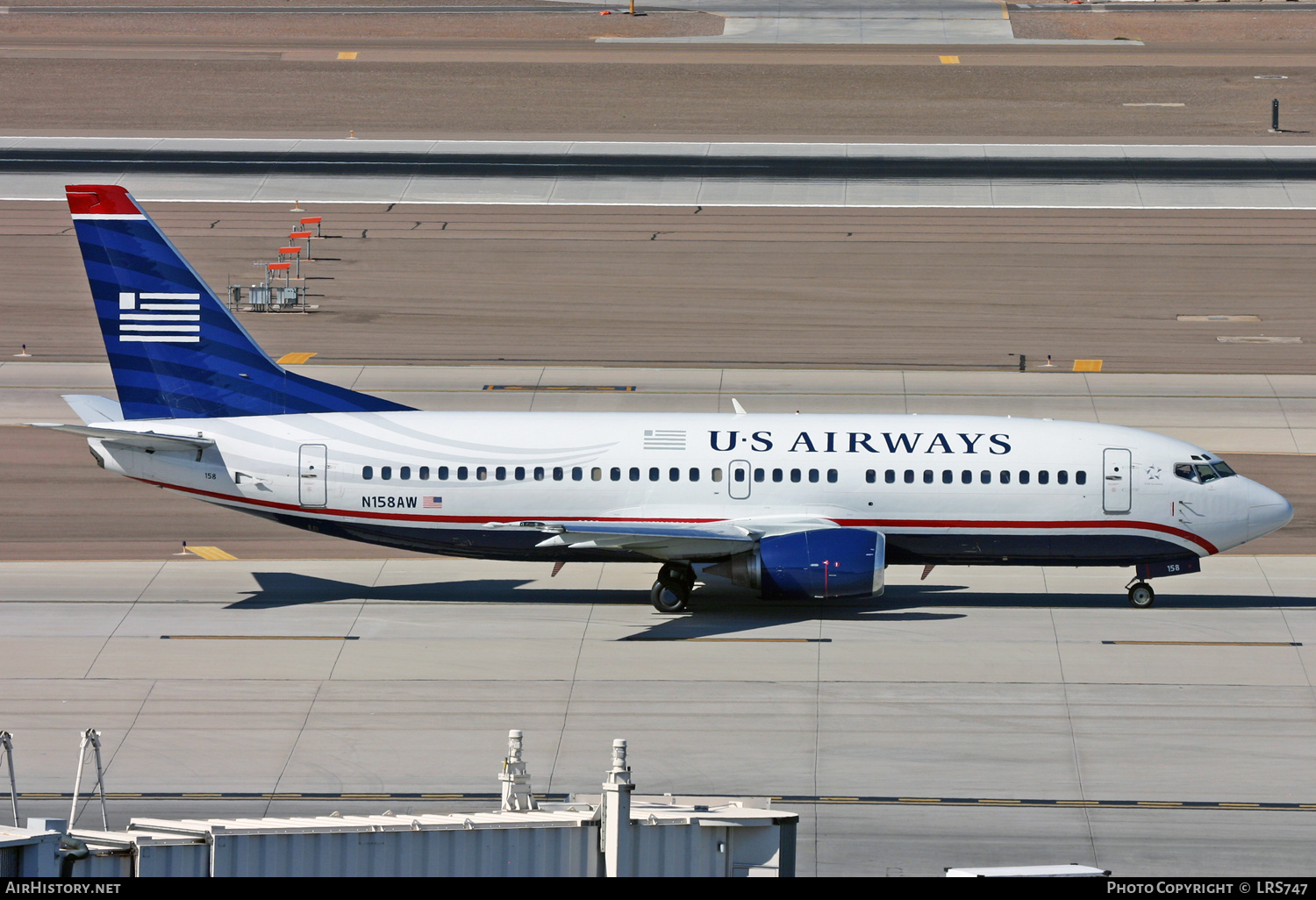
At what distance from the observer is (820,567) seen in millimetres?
33500

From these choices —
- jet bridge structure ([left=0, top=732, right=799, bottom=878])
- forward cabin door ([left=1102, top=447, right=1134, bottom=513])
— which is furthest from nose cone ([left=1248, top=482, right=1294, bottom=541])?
jet bridge structure ([left=0, top=732, right=799, bottom=878])

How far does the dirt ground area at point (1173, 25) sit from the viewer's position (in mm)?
108562

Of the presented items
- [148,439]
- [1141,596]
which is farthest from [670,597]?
[148,439]

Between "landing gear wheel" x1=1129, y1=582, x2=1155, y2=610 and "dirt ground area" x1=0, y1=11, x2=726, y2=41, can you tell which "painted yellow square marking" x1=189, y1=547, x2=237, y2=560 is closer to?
"landing gear wheel" x1=1129, y1=582, x2=1155, y2=610

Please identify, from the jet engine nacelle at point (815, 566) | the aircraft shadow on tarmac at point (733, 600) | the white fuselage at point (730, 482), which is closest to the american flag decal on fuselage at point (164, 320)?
the white fuselage at point (730, 482)

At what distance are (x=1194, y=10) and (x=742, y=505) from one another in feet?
304

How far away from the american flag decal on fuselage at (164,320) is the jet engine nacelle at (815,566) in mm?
12857

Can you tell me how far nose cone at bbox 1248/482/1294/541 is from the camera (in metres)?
35.2

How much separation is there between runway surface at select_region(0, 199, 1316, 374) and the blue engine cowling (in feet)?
70.2

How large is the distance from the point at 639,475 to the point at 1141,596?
1119 centimetres

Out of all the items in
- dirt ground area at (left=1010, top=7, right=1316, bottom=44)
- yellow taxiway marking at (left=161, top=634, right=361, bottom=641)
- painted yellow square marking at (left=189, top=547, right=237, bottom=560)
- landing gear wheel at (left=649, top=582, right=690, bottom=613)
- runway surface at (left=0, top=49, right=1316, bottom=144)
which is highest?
dirt ground area at (left=1010, top=7, right=1316, bottom=44)

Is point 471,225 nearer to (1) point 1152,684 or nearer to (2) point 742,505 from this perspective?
(2) point 742,505

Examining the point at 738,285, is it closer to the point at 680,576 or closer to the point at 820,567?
the point at 680,576

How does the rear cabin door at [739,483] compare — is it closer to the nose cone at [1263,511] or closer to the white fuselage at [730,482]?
the white fuselage at [730,482]
